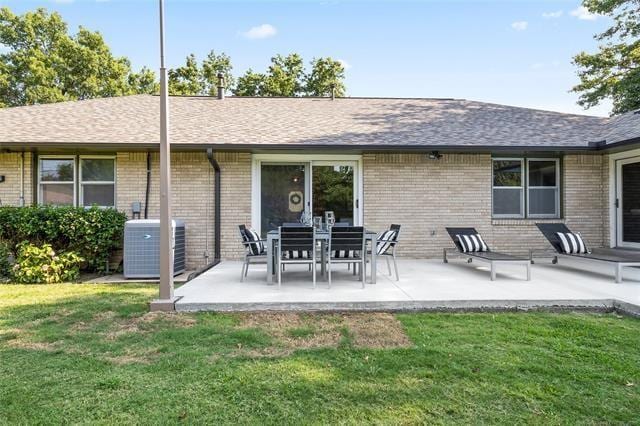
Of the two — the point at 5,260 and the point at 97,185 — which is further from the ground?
the point at 97,185

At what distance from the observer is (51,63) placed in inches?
939

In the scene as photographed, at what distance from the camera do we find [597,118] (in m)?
11.3

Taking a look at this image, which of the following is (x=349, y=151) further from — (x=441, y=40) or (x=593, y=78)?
(x=593, y=78)

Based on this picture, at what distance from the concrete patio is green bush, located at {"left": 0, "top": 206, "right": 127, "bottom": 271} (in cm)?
253

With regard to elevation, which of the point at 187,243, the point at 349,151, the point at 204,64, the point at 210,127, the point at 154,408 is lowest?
the point at 154,408

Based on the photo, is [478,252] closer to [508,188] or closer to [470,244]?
[470,244]

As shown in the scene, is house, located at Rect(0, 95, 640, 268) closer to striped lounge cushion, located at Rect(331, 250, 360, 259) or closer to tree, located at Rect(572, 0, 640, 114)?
striped lounge cushion, located at Rect(331, 250, 360, 259)

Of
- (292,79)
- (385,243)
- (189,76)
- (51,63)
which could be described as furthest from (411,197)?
(51,63)

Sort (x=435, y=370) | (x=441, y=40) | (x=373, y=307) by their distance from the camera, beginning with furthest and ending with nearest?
(x=441, y=40), (x=373, y=307), (x=435, y=370)

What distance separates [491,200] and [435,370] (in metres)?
7.53

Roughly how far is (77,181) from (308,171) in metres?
5.62

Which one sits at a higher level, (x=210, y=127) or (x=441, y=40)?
(x=441, y=40)

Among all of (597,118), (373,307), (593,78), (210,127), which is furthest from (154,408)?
(593,78)

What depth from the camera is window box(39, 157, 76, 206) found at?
358 inches
